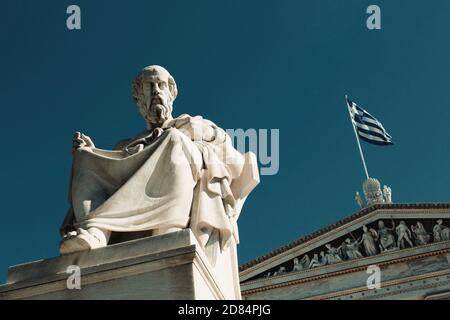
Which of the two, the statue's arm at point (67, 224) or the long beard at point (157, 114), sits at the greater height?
the long beard at point (157, 114)

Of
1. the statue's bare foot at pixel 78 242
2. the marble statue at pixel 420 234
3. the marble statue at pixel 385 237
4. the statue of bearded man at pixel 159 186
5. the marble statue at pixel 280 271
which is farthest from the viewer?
the marble statue at pixel 280 271

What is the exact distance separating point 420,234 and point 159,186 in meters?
21.2

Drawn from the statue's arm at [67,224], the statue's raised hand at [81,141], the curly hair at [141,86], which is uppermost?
the curly hair at [141,86]

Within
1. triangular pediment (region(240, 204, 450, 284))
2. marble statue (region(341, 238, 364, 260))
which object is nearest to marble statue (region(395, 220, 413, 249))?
triangular pediment (region(240, 204, 450, 284))

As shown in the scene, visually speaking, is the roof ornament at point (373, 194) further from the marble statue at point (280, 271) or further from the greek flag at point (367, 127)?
the marble statue at point (280, 271)

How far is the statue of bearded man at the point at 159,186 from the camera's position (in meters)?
2.45

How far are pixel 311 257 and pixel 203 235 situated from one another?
21.2 metres

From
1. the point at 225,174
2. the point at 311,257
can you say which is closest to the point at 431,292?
the point at 311,257

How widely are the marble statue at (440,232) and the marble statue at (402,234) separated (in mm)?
820

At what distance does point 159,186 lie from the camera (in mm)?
2572

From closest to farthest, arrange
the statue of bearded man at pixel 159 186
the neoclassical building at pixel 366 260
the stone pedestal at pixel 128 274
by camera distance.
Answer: the stone pedestal at pixel 128 274
the statue of bearded man at pixel 159 186
the neoclassical building at pixel 366 260

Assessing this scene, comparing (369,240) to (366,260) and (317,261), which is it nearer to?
(366,260)

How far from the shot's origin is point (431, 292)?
20.9 meters

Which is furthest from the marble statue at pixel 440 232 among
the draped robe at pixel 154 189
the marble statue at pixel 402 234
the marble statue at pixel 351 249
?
the draped robe at pixel 154 189
